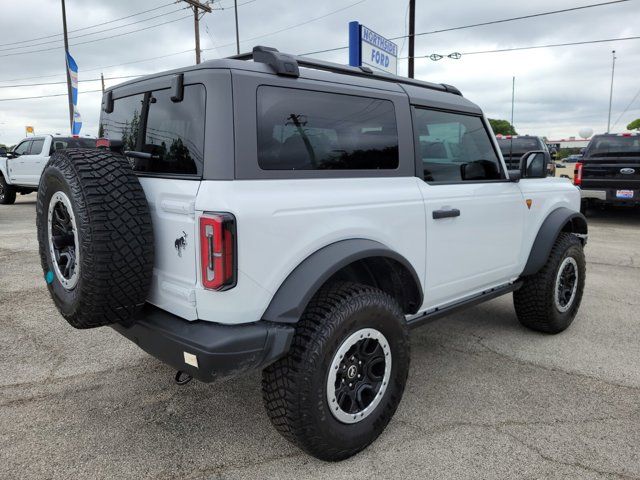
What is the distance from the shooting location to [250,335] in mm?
2102

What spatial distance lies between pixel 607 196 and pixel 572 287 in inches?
286

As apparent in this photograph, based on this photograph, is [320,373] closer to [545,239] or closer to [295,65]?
[295,65]

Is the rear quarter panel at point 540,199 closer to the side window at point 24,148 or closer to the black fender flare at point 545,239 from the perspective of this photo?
the black fender flare at point 545,239

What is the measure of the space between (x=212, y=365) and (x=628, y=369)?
3088 millimetres

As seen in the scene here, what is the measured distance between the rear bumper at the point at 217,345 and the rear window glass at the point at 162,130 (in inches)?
27.2

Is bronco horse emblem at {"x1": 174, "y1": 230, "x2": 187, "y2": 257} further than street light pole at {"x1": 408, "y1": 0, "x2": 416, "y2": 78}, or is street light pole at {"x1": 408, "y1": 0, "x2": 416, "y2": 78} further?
street light pole at {"x1": 408, "y1": 0, "x2": 416, "y2": 78}

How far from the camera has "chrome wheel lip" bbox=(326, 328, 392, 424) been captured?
2.35m

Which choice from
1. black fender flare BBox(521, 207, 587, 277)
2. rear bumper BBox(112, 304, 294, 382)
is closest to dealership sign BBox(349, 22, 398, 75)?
black fender flare BBox(521, 207, 587, 277)

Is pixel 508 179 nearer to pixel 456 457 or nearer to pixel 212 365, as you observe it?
pixel 456 457

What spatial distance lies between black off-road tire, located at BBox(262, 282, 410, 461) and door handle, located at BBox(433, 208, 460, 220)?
68 centimetres

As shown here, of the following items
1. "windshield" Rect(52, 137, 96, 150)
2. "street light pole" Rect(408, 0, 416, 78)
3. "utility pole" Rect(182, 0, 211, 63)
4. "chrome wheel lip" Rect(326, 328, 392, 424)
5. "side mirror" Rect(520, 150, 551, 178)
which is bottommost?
"chrome wheel lip" Rect(326, 328, 392, 424)

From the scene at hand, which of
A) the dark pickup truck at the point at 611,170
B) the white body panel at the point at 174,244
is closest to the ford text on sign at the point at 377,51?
the dark pickup truck at the point at 611,170

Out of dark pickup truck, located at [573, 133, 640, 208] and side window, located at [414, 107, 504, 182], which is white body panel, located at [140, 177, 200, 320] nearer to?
side window, located at [414, 107, 504, 182]

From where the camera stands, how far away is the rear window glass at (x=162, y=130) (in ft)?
7.32
